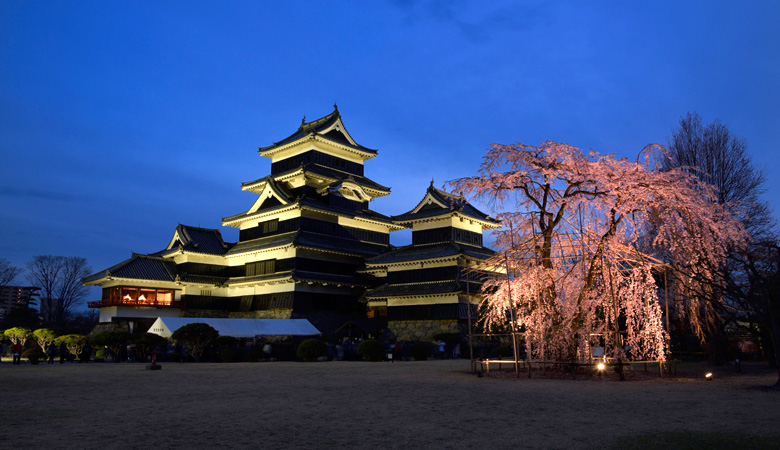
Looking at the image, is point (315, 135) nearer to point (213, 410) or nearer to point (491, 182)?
point (491, 182)

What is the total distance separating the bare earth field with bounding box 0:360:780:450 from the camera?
28.1 feet

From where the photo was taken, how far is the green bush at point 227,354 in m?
32.4

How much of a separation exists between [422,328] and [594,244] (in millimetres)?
24986

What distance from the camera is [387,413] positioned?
11555 millimetres

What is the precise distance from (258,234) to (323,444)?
45323 mm

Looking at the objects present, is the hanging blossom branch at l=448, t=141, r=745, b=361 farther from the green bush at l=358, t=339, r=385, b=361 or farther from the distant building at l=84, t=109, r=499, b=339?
the distant building at l=84, t=109, r=499, b=339

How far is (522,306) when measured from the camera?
71.9ft

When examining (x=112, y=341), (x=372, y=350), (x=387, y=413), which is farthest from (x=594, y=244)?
(x=112, y=341)

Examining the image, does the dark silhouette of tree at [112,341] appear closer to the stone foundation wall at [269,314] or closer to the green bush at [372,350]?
the stone foundation wall at [269,314]

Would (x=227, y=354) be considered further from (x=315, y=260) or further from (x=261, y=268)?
(x=261, y=268)

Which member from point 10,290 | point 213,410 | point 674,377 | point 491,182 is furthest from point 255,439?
point 10,290

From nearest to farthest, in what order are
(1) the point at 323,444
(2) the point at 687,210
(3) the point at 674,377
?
(1) the point at 323,444
(2) the point at 687,210
(3) the point at 674,377

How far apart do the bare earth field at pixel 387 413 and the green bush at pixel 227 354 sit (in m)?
13.7

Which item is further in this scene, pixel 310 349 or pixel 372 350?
pixel 372 350
